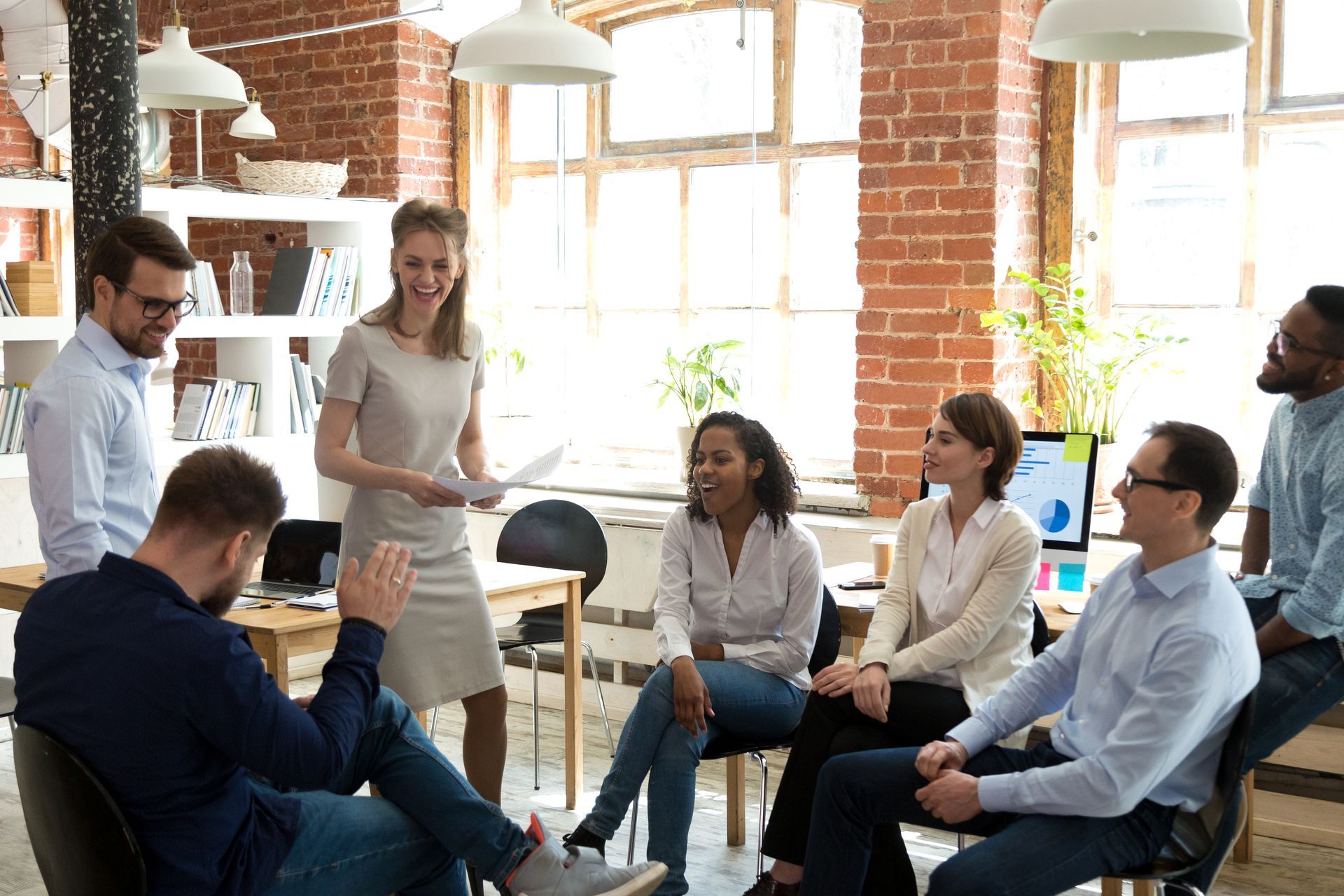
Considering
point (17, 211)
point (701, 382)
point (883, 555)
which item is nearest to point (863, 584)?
point (883, 555)

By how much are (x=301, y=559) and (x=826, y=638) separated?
4.83ft

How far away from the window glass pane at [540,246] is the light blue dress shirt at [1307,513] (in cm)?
336

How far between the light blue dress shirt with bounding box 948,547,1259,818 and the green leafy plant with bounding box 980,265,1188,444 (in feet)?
6.03

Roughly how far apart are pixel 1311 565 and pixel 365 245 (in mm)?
4037

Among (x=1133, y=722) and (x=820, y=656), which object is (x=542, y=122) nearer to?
(x=820, y=656)

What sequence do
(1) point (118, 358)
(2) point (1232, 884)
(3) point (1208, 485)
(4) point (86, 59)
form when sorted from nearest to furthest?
(3) point (1208, 485) < (1) point (118, 358) < (4) point (86, 59) < (2) point (1232, 884)

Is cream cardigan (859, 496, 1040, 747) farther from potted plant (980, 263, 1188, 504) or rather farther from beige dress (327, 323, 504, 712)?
potted plant (980, 263, 1188, 504)

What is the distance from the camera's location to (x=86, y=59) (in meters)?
2.94

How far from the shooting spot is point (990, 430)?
3.04 metres

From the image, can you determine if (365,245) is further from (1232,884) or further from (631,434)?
(1232,884)

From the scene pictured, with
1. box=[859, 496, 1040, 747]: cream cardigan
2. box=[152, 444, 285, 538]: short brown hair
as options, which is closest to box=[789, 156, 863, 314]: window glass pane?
box=[859, 496, 1040, 747]: cream cardigan

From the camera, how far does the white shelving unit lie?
4.66 metres

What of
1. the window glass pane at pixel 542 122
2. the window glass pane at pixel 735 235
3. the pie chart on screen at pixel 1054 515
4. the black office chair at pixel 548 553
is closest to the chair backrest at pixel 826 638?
the pie chart on screen at pixel 1054 515

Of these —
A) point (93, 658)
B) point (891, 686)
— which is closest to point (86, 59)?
point (93, 658)
